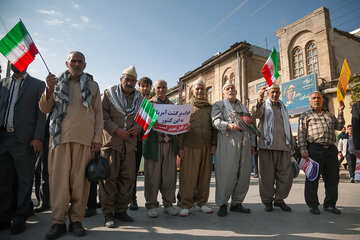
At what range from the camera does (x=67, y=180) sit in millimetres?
2518

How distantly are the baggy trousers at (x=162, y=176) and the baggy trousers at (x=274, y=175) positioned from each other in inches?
57.9

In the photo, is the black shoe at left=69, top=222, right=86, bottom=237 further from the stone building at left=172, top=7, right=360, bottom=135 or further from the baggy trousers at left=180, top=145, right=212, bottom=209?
the stone building at left=172, top=7, right=360, bottom=135

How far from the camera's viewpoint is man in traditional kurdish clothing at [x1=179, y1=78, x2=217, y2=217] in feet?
11.4

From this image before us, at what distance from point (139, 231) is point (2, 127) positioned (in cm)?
209

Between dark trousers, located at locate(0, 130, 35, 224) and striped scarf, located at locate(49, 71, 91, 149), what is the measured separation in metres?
0.54

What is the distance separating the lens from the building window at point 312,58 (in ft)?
48.0

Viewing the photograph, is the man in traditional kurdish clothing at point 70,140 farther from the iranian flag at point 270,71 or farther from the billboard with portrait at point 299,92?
the billboard with portrait at point 299,92

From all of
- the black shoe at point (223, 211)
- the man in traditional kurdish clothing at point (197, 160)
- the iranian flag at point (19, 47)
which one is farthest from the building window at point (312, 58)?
the iranian flag at point (19, 47)

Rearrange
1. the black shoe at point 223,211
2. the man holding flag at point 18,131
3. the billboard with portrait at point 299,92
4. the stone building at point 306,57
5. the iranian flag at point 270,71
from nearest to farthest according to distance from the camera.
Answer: the man holding flag at point 18,131 → the black shoe at point 223,211 → the iranian flag at point 270,71 → the stone building at point 306,57 → the billboard with portrait at point 299,92

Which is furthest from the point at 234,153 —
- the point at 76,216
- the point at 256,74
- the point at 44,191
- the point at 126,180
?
the point at 256,74

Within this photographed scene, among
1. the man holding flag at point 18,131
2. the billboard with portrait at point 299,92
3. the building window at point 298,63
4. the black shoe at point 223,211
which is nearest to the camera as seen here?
the man holding flag at point 18,131

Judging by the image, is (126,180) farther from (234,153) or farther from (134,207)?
(234,153)

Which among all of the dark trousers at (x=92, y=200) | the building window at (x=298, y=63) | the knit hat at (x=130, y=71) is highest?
the building window at (x=298, y=63)

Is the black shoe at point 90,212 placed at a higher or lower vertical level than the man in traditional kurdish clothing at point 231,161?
lower
